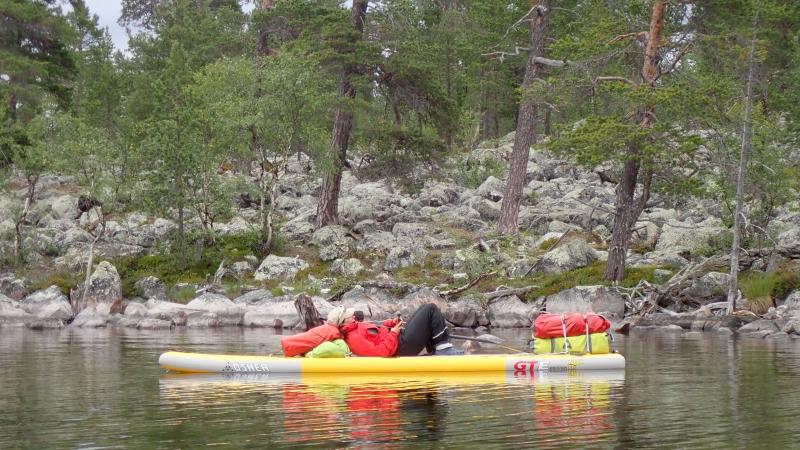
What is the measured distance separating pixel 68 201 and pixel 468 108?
2181 cm

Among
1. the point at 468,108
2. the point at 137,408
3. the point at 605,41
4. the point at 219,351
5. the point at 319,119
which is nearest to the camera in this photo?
the point at 137,408

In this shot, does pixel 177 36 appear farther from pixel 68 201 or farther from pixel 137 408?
pixel 137 408

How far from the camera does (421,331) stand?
47.6 feet

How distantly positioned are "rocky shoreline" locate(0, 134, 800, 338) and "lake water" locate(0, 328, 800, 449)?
709 centimetres

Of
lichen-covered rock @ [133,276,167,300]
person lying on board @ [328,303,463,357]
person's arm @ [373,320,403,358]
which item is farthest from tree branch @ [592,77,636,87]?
lichen-covered rock @ [133,276,167,300]

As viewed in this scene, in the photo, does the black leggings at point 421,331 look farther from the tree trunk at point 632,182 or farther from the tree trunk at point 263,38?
the tree trunk at point 263,38

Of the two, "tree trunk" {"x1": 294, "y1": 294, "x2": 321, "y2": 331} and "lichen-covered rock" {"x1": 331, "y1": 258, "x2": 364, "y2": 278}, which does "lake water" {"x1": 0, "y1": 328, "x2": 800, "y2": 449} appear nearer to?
"tree trunk" {"x1": 294, "y1": 294, "x2": 321, "y2": 331}

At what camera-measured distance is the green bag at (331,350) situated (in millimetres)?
14430

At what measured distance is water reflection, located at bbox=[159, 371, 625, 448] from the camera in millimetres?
9438

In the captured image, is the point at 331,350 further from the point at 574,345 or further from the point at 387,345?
the point at 574,345

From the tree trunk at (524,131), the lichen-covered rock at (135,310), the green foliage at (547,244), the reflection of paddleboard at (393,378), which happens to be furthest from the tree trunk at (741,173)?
the lichen-covered rock at (135,310)

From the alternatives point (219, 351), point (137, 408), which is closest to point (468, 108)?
point (219, 351)

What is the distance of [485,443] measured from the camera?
8820 millimetres

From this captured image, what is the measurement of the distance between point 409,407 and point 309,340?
367 cm
